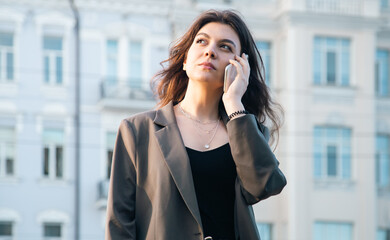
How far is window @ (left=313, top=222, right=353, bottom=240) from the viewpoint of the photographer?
1769 centimetres

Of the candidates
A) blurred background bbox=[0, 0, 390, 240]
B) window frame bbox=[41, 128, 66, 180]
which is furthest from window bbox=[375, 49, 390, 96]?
window frame bbox=[41, 128, 66, 180]

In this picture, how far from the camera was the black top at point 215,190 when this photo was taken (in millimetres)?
2262

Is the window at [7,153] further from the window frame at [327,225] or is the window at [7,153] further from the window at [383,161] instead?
the window at [383,161]

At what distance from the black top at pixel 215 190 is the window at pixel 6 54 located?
50.0 feet

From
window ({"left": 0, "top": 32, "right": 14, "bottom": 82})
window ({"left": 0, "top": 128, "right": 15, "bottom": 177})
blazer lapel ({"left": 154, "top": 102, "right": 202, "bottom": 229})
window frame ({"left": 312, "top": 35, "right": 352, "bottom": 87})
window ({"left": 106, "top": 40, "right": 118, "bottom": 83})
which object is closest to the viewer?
blazer lapel ({"left": 154, "top": 102, "right": 202, "bottom": 229})

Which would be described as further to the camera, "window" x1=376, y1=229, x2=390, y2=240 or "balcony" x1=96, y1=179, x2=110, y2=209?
"window" x1=376, y1=229, x2=390, y2=240

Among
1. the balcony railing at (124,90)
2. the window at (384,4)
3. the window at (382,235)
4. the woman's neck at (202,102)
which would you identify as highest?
the window at (384,4)

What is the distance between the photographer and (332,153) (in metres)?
17.7

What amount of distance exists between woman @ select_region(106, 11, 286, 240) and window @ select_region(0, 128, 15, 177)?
48.9 feet

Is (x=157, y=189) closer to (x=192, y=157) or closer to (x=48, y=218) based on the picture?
(x=192, y=157)

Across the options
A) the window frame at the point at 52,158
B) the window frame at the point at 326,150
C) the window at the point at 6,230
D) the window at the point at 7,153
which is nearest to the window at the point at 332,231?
the window frame at the point at 326,150

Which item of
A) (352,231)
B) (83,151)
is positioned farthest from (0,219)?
(352,231)

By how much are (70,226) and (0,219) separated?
1.63 m

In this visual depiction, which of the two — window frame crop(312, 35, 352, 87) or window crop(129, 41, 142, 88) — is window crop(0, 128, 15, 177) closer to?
window crop(129, 41, 142, 88)
